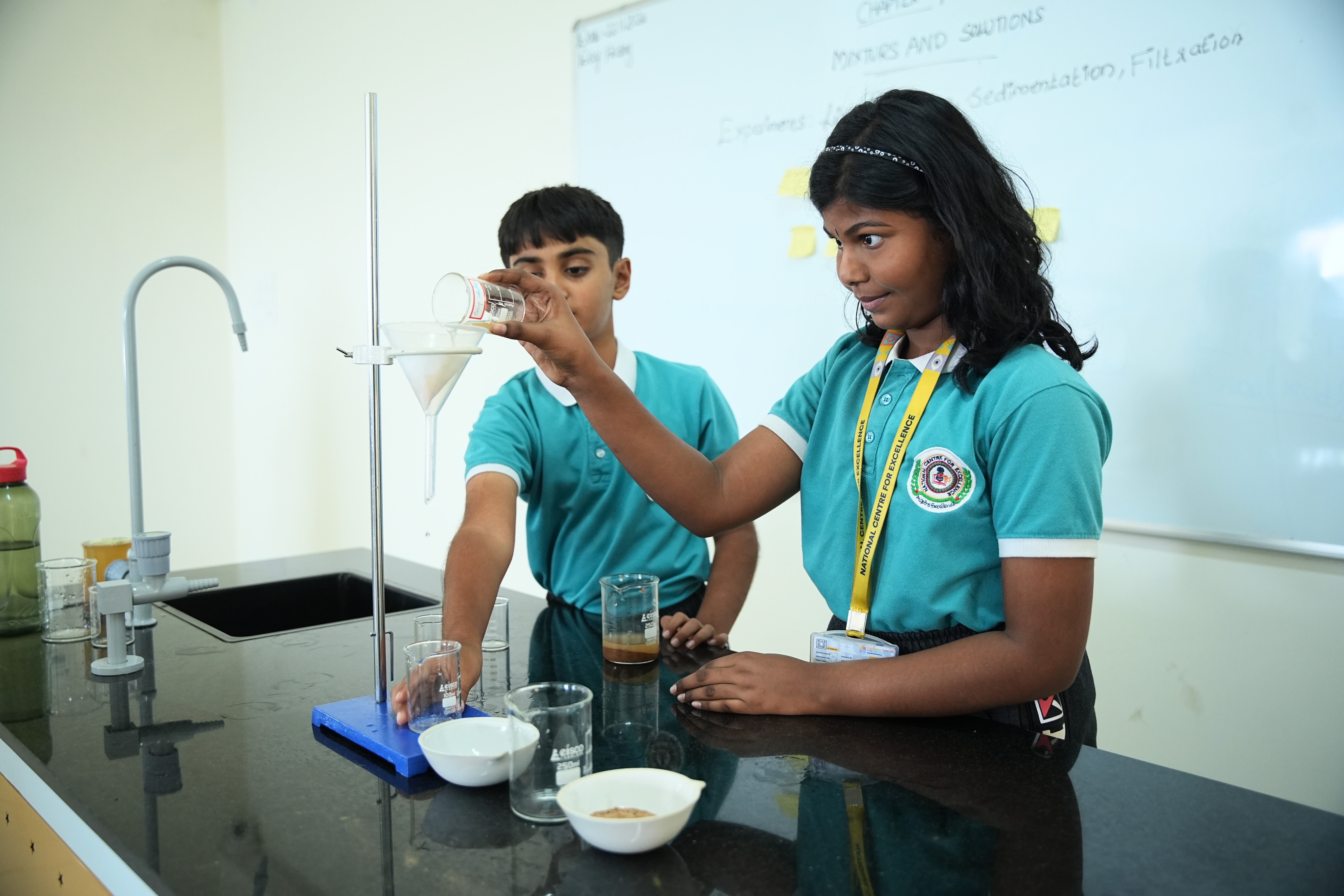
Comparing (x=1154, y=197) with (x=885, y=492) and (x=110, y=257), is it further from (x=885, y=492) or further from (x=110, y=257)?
(x=110, y=257)

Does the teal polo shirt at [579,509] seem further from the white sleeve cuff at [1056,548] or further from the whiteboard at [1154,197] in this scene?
the whiteboard at [1154,197]

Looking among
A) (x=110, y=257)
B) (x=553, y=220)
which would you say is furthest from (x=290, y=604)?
(x=110, y=257)

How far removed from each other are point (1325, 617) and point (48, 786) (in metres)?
1.89

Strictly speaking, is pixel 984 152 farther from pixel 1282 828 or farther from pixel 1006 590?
pixel 1282 828

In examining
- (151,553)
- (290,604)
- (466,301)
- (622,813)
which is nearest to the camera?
(622,813)

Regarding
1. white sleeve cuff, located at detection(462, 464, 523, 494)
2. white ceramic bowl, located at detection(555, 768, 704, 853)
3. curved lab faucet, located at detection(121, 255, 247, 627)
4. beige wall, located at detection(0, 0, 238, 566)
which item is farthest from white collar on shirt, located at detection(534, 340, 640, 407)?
beige wall, located at detection(0, 0, 238, 566)

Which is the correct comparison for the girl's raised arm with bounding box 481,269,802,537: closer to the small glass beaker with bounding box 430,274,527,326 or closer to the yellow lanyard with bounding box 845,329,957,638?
the small glass beaker with bounding box 430,274,527,326

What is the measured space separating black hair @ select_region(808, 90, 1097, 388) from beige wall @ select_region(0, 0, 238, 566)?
3711mm

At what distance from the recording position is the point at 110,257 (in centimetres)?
416

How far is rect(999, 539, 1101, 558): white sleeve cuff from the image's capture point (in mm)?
991

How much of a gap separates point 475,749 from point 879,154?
0.78m

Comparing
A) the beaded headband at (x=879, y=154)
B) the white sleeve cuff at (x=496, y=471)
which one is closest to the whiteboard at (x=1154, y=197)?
the beaded headband at (x=879, y=154)

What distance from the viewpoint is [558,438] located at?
1.63m

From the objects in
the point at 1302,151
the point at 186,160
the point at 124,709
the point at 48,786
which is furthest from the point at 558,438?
the point at 186,160
